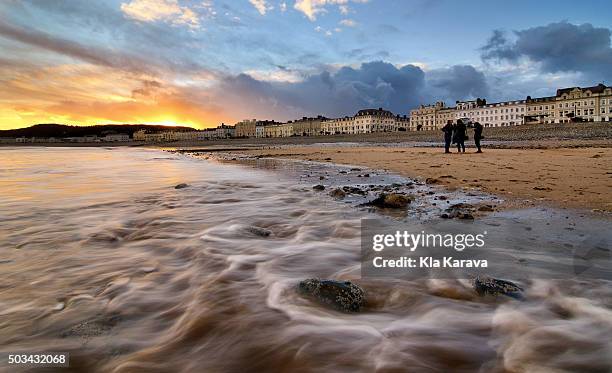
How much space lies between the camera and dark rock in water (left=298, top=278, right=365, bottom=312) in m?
2.81

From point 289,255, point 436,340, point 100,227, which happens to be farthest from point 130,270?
point 436,340

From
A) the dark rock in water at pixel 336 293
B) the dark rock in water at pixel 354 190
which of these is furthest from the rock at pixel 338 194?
the dark rock in water at pixel 336 293

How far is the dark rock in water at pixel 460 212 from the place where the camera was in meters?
5.20

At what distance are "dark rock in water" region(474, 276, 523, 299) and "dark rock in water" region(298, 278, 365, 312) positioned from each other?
0.95 metres

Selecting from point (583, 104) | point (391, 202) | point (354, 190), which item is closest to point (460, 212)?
point (391, 202)

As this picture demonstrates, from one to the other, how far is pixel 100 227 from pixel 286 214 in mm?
2831

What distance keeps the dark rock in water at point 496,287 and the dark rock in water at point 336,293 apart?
947mm

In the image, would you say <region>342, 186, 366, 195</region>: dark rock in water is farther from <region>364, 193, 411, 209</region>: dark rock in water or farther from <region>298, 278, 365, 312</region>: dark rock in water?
<region>298, 278, 365, 312</region>: dark rock in water

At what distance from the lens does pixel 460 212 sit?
5391mm

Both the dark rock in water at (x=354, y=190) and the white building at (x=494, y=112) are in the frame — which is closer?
the dark rock in water at (x=354, y=190)

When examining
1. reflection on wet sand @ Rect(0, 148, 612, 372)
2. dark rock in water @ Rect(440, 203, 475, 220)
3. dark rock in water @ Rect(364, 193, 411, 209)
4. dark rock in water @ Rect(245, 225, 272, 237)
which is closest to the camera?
reflection on wet sand @ Rect(0, 148, 612, 372)

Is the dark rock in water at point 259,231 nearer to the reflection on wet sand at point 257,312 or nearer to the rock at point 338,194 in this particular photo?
the reflection on wet sand at point 257,312

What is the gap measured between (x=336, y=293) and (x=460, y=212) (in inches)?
126

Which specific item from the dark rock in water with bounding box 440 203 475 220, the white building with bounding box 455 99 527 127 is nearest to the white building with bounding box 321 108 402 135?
the white building with bounding box 455 99 527 127
